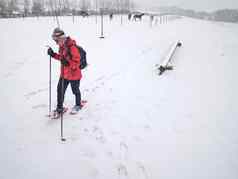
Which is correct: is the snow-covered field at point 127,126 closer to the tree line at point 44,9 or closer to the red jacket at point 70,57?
the red jacket at point 70,57

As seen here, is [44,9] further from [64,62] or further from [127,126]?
[127,126]

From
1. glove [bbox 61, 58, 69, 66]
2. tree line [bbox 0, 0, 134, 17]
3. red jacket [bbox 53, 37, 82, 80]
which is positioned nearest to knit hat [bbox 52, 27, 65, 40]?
red jacket [bbox 53, 37, 82, 80]

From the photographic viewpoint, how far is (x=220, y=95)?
217 inches

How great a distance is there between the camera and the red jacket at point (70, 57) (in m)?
3.73

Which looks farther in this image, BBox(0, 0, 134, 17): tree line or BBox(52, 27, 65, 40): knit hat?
BBox(0, 0, 134, 17): tree line

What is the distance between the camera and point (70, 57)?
3.77 m

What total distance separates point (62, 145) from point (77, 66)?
65.2 inches

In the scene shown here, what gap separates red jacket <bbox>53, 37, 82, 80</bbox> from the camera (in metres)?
3.73

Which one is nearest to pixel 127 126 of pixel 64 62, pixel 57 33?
pixel 64 62

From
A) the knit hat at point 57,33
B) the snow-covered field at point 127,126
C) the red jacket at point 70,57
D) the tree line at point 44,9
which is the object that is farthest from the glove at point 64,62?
the tree line at point 44,9

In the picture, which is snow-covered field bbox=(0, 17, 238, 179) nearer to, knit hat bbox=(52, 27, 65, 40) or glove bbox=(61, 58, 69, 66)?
glove bbox=(61, 58, 69, 66)

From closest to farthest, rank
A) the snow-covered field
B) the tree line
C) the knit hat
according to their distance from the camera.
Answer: the snow-covered field → the knit hat → the tree line

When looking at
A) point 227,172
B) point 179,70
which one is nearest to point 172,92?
point 179,70

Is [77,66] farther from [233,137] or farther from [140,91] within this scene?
[233,137]
